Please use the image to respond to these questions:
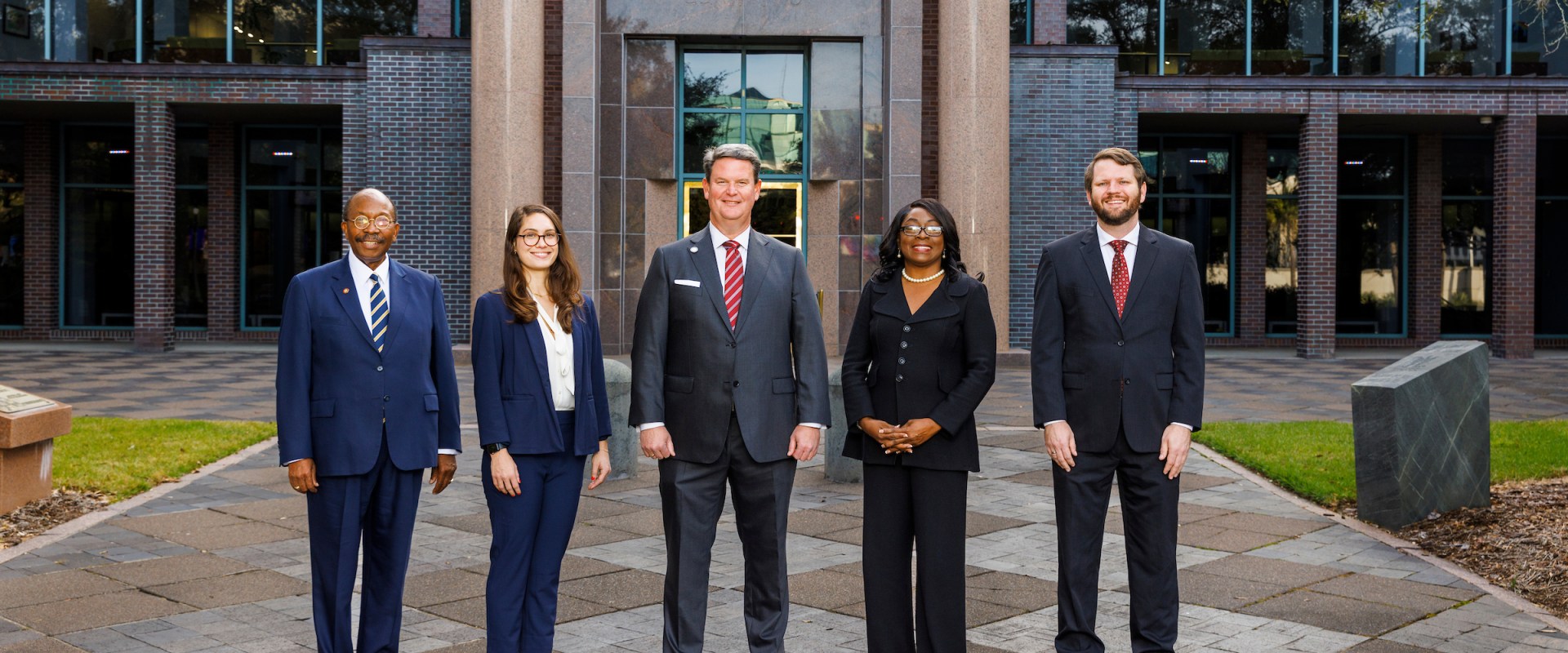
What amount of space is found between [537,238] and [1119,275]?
2072mm

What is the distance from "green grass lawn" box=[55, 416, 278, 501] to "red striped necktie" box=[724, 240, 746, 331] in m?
5.67

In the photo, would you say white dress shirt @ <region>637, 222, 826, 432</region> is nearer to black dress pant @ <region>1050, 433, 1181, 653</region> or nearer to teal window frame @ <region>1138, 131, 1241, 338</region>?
black dress pant @ <region>1050, 433, 1181, 653</region>

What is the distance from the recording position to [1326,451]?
1044cm

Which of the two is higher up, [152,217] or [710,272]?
[152,217]

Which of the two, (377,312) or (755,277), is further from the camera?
(755,277)

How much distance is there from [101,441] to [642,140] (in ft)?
33.6

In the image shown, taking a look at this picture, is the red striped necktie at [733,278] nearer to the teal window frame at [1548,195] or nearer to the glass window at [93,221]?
the glass window at [93,221]

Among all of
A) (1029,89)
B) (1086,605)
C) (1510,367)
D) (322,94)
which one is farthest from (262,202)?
(1086,605)

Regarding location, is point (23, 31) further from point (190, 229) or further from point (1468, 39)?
point (1468, 39)

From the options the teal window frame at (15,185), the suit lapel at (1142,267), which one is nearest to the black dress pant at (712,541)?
the suit lapel at (1142,267)

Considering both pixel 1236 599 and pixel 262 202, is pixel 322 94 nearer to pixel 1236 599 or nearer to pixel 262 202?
pixel 262 202

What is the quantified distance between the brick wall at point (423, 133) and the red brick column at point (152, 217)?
3.98 m

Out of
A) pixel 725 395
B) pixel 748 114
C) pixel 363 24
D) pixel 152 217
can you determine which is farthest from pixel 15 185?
pixel 725 395

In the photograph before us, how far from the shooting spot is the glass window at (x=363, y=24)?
899 inches
